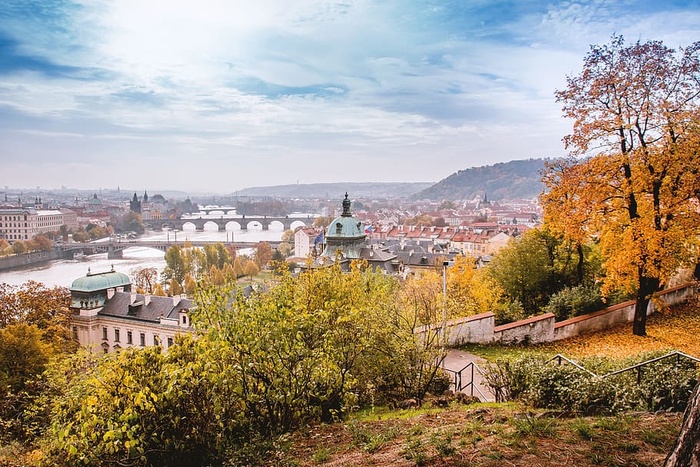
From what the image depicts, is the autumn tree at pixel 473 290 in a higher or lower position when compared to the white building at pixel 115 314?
higher

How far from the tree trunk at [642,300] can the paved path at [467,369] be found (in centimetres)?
485

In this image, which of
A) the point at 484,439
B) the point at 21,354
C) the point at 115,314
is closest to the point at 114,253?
the point at 115,314

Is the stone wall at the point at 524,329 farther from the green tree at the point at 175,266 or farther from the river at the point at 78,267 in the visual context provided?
the river at the point at 78,267

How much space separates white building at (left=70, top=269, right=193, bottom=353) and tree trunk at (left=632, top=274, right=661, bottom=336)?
2635cm

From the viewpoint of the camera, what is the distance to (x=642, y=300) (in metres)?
13.3

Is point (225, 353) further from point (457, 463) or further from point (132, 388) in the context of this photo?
point (457, 463)

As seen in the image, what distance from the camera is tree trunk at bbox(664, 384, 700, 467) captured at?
141 inches

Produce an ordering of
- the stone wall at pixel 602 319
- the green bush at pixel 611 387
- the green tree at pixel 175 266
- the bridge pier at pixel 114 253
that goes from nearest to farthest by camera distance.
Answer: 1. the green bush at pixel 611 387
2. the stone wall at pixel 602 319
3. the green tree at pixel 175 266
4. the bridge pier at pixel 114 253

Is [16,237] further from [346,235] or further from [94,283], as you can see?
[346,235]

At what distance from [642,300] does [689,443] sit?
36.6 ft

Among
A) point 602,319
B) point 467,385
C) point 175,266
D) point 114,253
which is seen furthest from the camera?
point 114,253

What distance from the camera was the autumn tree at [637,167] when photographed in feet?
38.7

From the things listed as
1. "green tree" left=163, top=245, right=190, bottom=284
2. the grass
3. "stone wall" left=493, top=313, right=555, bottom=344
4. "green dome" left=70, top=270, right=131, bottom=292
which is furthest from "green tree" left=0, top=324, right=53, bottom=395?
"green tree" left=163, top=245, right=190, bottom=284

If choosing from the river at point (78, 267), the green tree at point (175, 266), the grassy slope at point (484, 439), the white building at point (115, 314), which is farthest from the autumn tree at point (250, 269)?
the grassy slope at point (484, 439)
